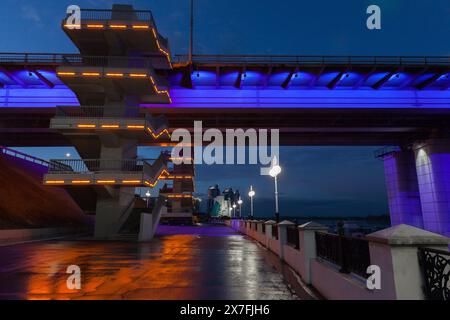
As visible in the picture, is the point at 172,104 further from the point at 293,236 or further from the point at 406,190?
the point at 406,190

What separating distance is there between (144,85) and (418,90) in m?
27.3

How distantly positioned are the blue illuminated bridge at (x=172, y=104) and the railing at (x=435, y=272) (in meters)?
20.8

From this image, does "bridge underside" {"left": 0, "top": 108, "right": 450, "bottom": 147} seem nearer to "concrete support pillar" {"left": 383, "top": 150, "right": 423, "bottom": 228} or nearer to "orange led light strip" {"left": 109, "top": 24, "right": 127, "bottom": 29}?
"concrete support pillar" {"left": 383, "top": 150, "right": 423, "bottom": 228}

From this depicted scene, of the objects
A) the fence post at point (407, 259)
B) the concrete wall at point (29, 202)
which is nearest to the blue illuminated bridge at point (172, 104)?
the concrete wall at point (29, 202)

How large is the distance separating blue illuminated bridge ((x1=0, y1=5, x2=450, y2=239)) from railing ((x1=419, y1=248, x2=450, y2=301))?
20807 mm

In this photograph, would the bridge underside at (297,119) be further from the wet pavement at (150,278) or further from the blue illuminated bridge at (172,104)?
the wet pavement at (150,278)

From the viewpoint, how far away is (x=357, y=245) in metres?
5.77

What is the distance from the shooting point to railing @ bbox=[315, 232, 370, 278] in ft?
18.0

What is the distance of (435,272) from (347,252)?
7.45ft

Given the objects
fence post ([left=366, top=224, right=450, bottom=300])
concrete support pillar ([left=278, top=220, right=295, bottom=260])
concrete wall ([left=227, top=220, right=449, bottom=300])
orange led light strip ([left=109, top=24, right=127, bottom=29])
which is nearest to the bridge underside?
orange led light strip ([left=109, top=24, right=127, bottom=29])

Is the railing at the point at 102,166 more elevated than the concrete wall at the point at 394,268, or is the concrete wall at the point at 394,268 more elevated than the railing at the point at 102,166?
the railing at the point at 102,166

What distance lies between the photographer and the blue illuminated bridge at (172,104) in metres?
23.4

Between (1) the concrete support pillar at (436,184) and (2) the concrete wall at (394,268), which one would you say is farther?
(1) the concrete support pillar at (436,184)

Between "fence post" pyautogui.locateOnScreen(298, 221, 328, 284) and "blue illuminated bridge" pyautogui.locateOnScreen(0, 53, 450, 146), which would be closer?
"fence post" pyautogui.locateOnScreen(298, 221, 328, 284)
